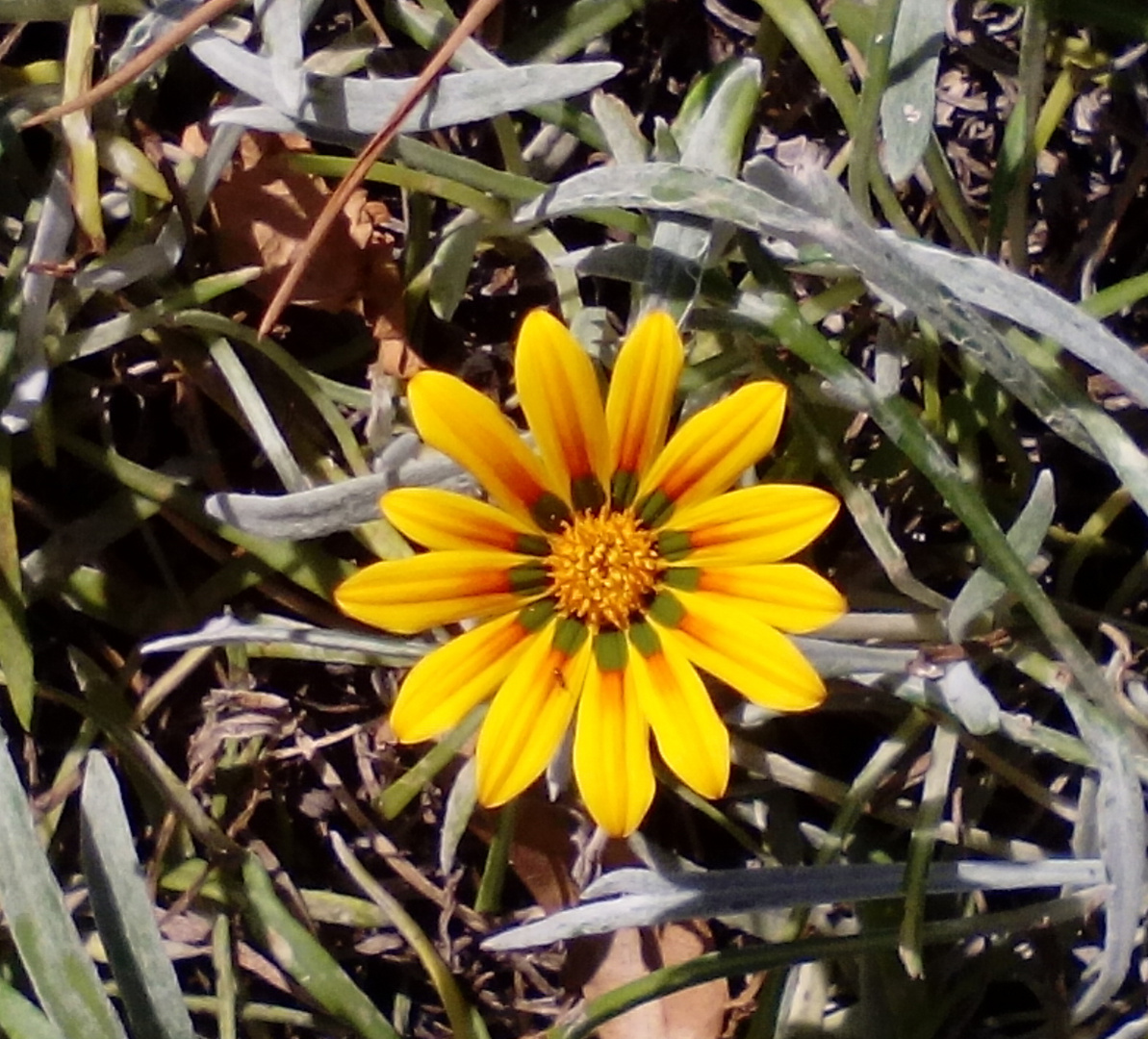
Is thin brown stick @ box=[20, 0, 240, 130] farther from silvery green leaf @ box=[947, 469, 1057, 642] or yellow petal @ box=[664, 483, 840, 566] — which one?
silvery green leaf @ box=[947, 469, 1057, 642]

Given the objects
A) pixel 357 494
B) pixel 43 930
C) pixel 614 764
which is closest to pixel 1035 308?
pixel 614 764

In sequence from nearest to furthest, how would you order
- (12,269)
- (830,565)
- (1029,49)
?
(1029,49) → (12,269) → (830,565)

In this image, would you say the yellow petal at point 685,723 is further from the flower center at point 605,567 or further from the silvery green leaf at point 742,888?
the silvery green leaf at point 742,888

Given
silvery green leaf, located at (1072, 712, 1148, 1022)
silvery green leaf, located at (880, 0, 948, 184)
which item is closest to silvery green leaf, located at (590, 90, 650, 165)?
silvery green leaf, located at (880, 0, 948, 184)

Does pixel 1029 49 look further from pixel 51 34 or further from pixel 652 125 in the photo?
pixel 51 34

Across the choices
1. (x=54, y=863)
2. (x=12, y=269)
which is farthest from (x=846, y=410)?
(x=54, y=863)

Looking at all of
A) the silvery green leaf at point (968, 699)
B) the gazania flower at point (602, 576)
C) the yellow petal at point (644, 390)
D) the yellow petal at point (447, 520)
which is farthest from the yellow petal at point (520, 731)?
the silvery green leaf at point (968, 699)

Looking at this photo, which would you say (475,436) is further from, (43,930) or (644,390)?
(43,930)

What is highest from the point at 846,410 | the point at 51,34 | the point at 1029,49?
the point at 51,34

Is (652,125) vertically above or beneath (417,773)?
above
